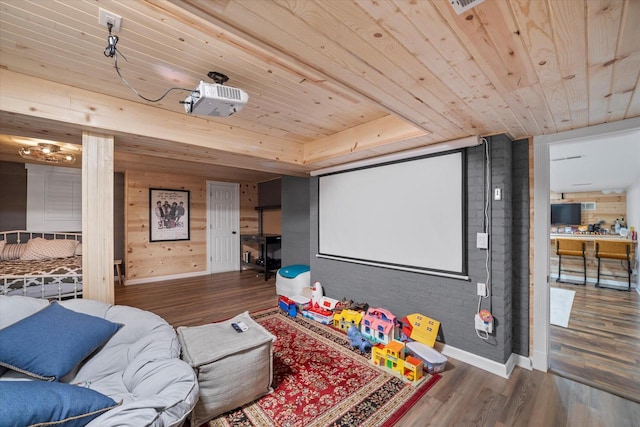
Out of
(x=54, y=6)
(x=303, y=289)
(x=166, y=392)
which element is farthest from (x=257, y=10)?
(x=303, y=289)

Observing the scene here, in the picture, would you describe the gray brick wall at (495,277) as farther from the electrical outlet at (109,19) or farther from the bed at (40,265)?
the bed at (40,265)

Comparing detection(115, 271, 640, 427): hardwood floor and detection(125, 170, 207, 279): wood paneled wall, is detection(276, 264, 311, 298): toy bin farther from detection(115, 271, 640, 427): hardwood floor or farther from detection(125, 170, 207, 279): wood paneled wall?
detection(125, 170, 207, 279): wood paneled wall

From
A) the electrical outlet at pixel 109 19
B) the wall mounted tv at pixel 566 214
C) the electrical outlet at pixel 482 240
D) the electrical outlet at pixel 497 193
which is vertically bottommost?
the electrical outlet at pixel 482 240

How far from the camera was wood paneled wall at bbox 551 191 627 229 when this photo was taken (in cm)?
634

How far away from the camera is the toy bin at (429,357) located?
2.24 m

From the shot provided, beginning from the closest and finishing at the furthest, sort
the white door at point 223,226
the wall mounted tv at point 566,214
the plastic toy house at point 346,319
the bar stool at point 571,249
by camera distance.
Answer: the plastic toy house at point 346,319 < the bar stool at point 571,249 < the white door at point 223,226 < the wall mounted tv at point 566,214

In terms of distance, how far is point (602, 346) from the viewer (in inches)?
108

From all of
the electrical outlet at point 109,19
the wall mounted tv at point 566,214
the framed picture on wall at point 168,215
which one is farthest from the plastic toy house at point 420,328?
the wall mounted tv at point 566,214

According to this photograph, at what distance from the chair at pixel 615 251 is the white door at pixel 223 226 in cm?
768

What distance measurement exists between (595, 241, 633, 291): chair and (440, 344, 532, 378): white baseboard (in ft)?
14.5

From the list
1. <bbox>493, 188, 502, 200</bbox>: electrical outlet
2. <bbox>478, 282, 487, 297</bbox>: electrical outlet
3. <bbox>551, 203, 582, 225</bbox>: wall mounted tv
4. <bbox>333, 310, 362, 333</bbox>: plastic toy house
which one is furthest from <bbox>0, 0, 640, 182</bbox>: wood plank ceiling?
<bbox>551, 203, 582, 225</bbox>: wall mounted tv

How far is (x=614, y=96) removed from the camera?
64.2 inches

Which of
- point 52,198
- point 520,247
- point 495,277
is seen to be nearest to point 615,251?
point 520,247

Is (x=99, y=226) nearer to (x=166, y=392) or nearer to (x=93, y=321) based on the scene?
(x=93, y=321)
